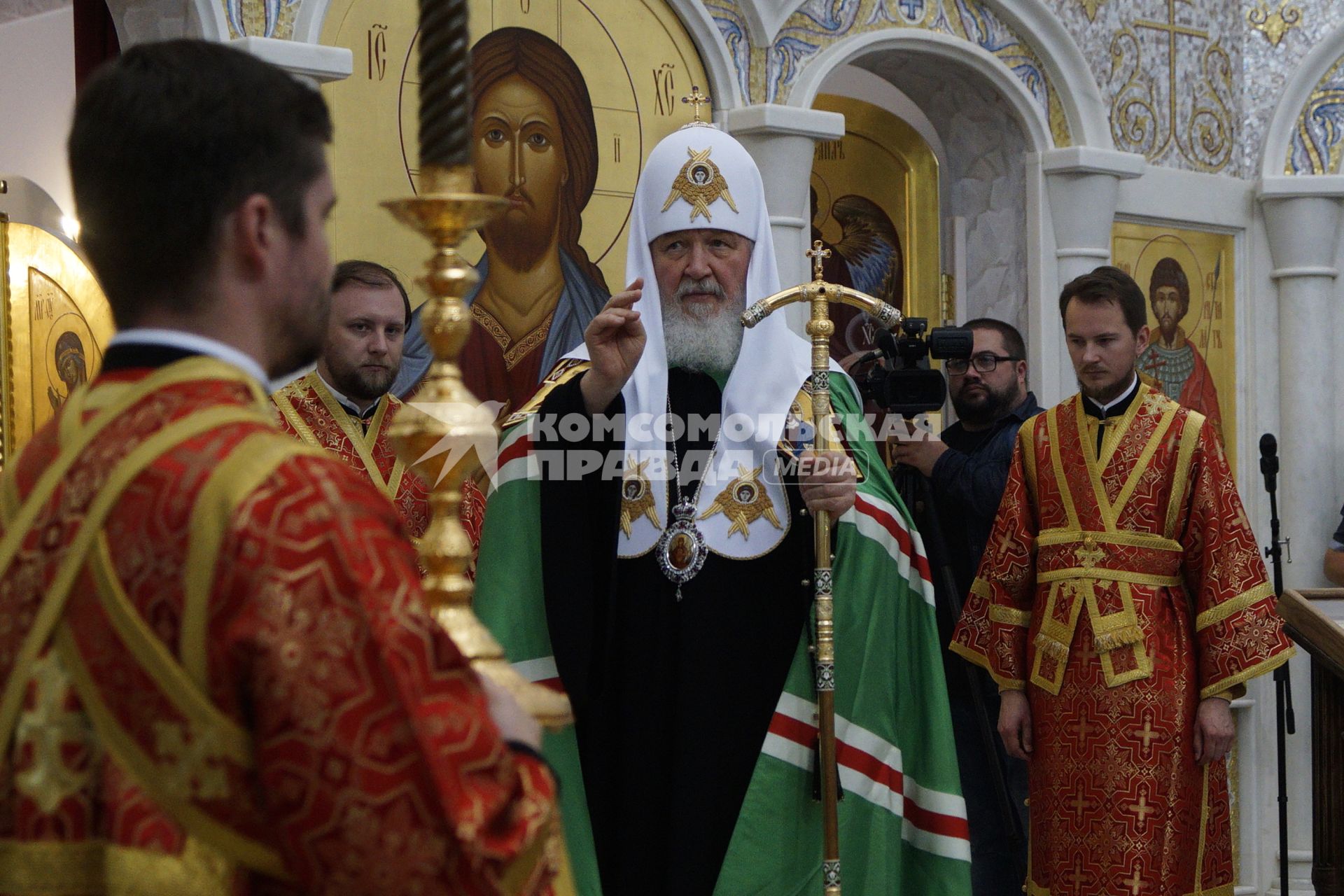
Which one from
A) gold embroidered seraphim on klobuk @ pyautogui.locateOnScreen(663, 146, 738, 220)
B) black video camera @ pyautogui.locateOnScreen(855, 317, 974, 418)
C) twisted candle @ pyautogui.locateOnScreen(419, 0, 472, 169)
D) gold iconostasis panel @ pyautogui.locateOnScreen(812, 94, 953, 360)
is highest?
gold iconostasis panel @ pyautogui.locateOnScreen(812, 94, 953, 360)

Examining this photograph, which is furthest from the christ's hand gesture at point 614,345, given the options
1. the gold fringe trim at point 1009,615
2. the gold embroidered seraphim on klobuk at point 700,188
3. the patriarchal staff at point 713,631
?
the gold fringe trim at point 1009,615

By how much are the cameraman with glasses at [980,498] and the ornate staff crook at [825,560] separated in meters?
1.52

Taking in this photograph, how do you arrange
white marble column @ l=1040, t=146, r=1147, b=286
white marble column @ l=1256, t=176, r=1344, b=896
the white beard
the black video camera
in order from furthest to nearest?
1. white marble column @ l=1256, t=176, r=1344, b=896
2. white marble column @ l=1040, t=146, r=1147, b=286
3. the black video camera
4. the white beard

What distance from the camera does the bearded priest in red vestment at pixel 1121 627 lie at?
4.08 meters

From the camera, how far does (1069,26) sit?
6629 millimetres

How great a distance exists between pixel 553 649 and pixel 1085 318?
1.87 m

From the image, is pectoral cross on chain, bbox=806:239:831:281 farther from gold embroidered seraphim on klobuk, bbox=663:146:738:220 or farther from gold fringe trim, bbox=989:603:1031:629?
gold fringe trim, bbox=989:603:1031:629

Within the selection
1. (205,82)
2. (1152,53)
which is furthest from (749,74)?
(205,82)

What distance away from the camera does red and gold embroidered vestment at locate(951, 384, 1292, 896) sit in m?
4.07

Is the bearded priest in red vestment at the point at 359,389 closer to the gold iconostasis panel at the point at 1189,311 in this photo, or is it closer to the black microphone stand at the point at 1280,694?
the black microphone stand at the point at 1280,694

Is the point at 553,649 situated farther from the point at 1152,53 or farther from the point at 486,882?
Result: the point at 1152,53

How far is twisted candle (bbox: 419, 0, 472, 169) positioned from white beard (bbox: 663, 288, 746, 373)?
1.97m

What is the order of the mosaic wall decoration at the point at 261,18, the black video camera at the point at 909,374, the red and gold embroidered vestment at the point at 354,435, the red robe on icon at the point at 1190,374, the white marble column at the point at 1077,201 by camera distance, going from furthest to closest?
the red robe on icon at the point at 1190,374
the white marble column at the point at 1077,201
the mosaic wall decoration at the point at 261,18
the red and gold embroidered vestment at the point at 354,435
the black video camera at the point at 909,374

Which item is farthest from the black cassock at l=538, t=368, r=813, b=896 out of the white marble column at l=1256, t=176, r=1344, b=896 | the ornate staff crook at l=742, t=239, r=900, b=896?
the white marble column at l=1256, t=176, r=1344, b=896
